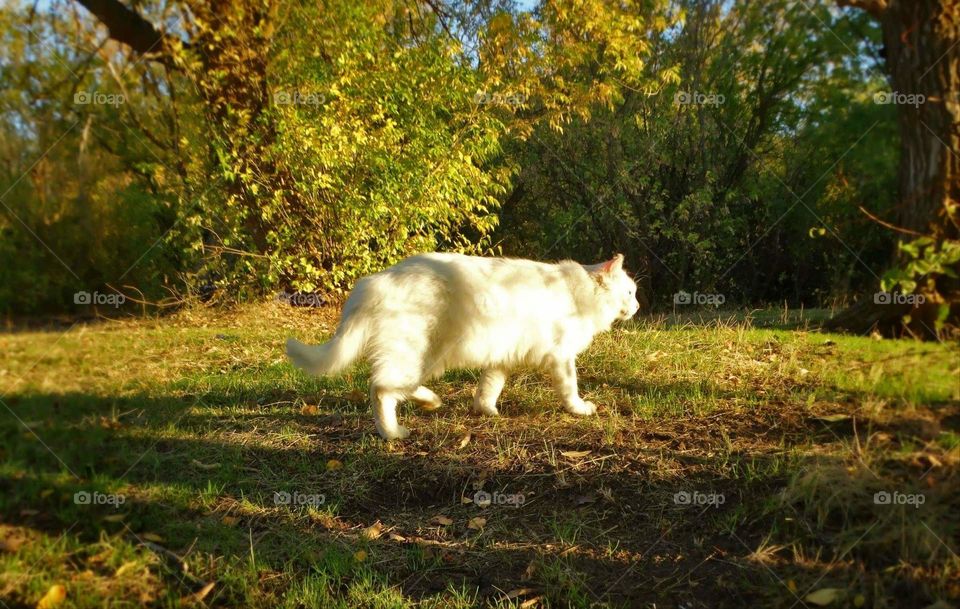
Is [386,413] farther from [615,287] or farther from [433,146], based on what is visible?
[433,146]

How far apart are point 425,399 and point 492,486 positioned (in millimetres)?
1273

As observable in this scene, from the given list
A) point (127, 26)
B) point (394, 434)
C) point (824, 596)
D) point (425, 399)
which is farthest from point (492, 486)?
point (127, 26)

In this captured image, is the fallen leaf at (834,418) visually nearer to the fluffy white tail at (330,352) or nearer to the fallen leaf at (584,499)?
the fallen leaf at (584,499)

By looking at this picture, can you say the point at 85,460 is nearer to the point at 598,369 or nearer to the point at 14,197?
the point at 14,197

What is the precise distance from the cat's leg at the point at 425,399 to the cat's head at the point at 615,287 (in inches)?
61.5

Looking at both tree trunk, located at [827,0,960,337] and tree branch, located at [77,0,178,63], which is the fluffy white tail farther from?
tree trunk, located at [827,0,960,337]

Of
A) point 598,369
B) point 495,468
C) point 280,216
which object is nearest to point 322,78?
point 280,216

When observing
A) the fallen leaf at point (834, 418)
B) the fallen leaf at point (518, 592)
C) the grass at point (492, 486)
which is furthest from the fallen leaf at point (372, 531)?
the fallen leaf at point (834, 418)

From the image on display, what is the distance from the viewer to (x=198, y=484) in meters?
3.30

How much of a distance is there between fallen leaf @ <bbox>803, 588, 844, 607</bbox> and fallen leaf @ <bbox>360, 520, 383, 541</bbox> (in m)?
2.04

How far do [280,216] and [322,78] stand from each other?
76.8 inches

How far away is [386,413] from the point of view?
4.39 meters

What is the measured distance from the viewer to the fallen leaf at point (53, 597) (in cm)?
210

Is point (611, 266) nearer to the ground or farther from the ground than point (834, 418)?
farther from the ground
